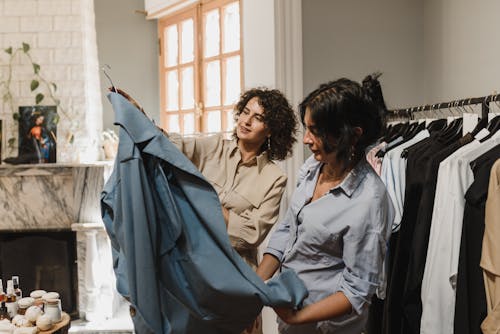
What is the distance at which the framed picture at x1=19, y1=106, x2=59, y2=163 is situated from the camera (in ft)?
14.4

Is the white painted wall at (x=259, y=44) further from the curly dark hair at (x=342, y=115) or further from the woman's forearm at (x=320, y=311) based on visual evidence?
the woman's forearm at (x=320, y=311)

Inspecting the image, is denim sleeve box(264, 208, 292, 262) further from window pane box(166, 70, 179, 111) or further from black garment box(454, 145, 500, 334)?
window pane box(166, 70, 179, 111)

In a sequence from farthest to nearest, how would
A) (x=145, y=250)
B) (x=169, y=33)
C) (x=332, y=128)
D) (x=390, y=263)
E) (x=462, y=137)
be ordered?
(x=169, y=33) → (x=390, y=263) → (x=462, y=137) → (x=332, y=128) → (x=145, y=250)

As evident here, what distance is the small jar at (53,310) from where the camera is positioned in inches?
100

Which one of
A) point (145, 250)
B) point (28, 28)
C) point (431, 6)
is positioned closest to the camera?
point (145, 250)

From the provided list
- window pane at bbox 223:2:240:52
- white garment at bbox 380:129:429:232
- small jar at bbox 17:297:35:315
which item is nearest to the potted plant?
window pane at bbox 223:2:240:52

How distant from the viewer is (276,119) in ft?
6.31

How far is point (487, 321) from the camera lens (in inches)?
55.1

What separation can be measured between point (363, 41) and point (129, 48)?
2.96 metres

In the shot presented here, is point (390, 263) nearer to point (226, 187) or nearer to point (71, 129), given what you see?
point (226, 187)

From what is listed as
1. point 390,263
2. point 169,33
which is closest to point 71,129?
point 169,33

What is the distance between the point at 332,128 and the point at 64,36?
3767 mm

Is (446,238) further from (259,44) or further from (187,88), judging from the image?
(187,88)

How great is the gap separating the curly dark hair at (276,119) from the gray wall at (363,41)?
2.06 feet
